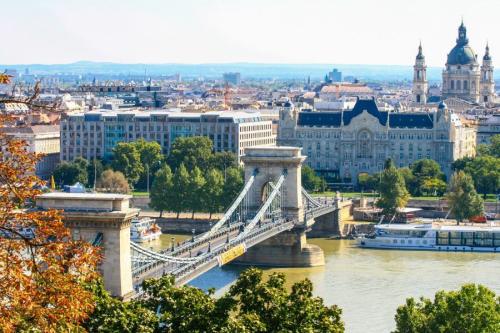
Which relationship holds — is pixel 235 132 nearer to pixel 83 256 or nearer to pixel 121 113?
pixel 121 113

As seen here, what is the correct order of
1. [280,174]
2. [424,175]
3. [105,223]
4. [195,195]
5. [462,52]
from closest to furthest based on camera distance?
[105,223] < [280,174] < [195,195] < [424,175] < [462,52]

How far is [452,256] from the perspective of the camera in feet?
152

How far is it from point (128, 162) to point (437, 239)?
72.8 ft

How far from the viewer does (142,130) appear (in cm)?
7600

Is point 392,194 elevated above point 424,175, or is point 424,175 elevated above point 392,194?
point 392,194

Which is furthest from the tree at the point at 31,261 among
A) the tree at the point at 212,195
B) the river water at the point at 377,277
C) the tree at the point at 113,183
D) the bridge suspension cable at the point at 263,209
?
the tree at the point at 113,183

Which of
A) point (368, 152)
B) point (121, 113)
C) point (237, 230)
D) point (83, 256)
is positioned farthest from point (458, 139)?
point (83, 256)

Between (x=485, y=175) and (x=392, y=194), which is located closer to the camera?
(x=392, y=194)

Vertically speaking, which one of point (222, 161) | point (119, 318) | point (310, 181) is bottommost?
point (310, 181)

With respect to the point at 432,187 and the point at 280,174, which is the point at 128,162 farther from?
the point at 280,174

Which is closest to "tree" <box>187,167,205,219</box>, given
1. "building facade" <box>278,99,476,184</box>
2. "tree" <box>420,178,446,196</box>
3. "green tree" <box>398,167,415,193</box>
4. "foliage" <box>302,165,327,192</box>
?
"foliage" <box>302,165,327,192</box>


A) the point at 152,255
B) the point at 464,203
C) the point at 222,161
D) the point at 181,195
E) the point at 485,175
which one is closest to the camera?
the point at 152,255

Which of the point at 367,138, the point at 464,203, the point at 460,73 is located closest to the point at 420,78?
the point at 460,73

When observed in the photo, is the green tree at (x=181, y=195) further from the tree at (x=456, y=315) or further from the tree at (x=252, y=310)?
the tree at (x=252, y=310)
